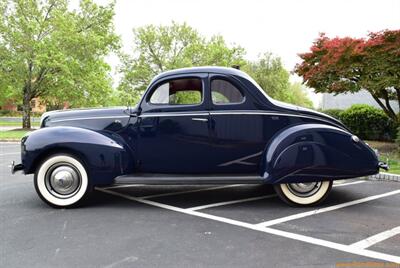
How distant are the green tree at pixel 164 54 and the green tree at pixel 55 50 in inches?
312

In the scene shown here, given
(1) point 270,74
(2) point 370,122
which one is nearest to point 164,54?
(1) point 270,74

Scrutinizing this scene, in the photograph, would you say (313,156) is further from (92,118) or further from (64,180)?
(64,180)

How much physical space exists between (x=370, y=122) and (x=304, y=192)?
9549 mm

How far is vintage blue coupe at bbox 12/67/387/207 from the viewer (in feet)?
15.8

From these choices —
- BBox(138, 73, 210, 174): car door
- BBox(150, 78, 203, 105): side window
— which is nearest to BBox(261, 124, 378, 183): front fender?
BBox(138, 73, 210, 174): car door

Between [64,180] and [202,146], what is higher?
[202,146]

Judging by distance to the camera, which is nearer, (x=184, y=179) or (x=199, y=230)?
(x=199, y=230)

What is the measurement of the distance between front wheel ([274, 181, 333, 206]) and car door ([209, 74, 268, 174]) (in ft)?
1.60

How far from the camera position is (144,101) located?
5066mm

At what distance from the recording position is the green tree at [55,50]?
21.6 metres

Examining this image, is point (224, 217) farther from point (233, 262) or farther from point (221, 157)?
point (233, 262)

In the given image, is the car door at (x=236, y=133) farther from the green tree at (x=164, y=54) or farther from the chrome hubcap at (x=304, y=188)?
the green tree at (x=164, y=54)

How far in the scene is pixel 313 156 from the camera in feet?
15.7

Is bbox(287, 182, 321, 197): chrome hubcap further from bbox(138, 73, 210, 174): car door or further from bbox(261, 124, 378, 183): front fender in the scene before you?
bbox(138, 73, 210, 174): car door
